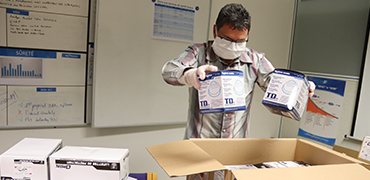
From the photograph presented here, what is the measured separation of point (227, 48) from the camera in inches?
47.6

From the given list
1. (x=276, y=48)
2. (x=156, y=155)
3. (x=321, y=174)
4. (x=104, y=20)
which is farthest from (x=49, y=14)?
(x=276, y=48)

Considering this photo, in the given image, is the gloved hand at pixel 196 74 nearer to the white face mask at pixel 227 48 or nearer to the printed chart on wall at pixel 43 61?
→ the white face mask at pixel 227 48

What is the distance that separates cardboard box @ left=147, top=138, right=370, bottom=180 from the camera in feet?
2.64

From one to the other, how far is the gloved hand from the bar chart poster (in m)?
1.21

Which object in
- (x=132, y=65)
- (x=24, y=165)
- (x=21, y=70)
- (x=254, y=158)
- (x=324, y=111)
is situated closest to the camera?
(x=24, y=165)

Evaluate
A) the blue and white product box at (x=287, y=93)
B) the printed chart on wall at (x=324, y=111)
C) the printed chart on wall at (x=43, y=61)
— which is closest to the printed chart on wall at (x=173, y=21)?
the printed chart on wall at (x=43, y=61)

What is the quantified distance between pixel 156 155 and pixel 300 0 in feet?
8.16

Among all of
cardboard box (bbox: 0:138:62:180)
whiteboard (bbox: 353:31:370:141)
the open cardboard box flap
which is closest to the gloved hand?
the open cardboard box flap

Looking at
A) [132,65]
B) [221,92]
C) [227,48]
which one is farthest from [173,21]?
[221,92]

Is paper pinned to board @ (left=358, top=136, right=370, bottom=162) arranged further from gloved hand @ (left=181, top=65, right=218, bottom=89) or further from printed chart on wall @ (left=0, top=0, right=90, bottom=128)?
printed chart on wall @ (left=0, top=0, right=90, bottom=128)

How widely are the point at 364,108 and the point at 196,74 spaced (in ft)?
5.83

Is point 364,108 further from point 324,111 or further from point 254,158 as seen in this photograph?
point 254,158

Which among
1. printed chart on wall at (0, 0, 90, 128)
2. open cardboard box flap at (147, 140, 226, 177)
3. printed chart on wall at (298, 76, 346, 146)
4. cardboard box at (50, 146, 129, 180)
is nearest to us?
open cardboard box flap at (147, 140, 226, 177)

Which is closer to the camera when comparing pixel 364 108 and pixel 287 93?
pixel 287 93
